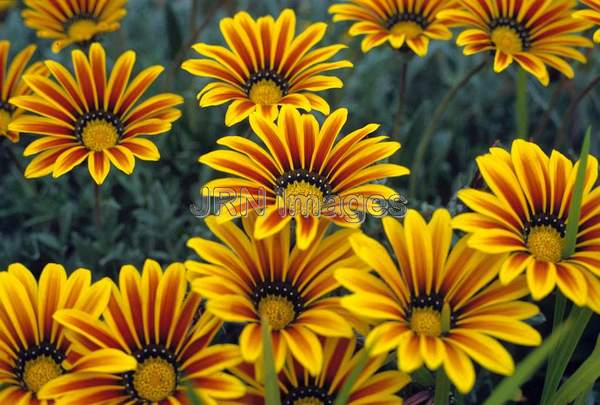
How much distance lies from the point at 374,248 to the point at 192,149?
127 cm

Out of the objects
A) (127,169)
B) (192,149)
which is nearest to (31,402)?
(127,169)

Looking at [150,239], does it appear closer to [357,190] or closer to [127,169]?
[127,169]

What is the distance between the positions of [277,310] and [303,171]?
29 centimetres

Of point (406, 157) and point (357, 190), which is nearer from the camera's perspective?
point (357, 190)

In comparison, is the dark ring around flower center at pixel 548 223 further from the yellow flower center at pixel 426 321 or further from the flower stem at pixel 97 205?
the flower stem at pixel 97 205

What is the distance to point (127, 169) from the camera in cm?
148

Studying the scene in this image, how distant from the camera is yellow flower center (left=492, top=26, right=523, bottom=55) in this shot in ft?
5.69

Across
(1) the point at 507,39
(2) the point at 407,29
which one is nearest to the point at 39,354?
(2) the point at 407,29

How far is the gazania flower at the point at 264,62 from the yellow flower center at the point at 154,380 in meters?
0.56

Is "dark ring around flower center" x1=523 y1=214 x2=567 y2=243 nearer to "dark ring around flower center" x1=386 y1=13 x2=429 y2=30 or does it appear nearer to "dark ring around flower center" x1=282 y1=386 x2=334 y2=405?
"dark ring around flower center" x1=282 y1=386 x2=334 y2=405

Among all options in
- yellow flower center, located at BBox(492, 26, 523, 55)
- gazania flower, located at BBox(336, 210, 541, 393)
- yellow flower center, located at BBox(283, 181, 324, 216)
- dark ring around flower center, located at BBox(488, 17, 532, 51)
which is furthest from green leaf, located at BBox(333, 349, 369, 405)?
dark ring around flower center, located at BBox(488, 17, 532, 51)

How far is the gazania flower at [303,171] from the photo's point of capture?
4.30 feet

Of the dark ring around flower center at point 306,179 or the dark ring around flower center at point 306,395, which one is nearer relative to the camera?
the dark ring around flower center at point 306,395

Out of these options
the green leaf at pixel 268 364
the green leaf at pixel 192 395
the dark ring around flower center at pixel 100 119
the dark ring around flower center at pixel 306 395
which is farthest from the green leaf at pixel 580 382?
the dark ring around flower center at pixel 100 119
